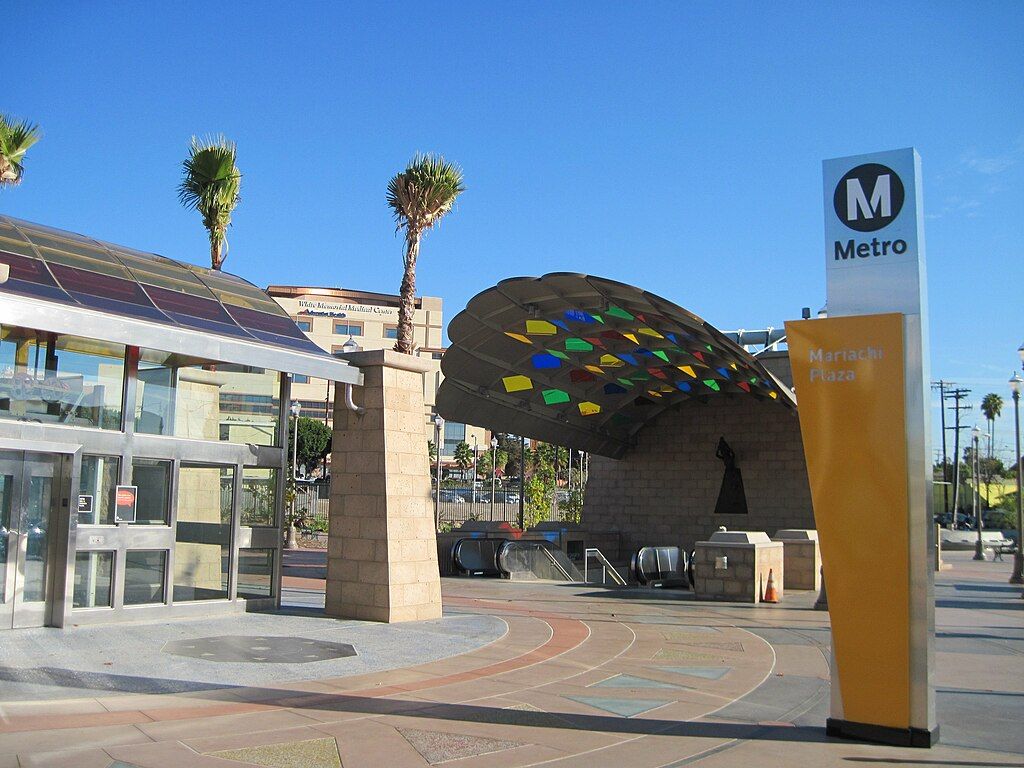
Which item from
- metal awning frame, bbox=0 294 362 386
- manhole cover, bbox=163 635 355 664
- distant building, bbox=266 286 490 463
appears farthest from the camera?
distant building, bbox=266 286 490 463

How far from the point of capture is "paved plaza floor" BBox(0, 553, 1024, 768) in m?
6.45

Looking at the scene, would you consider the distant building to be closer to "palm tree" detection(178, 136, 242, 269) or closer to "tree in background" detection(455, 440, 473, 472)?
"tree in background" detection(455, 440, 473, 472)

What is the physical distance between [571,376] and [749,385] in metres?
5.44

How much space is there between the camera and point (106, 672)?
8602 millimetres

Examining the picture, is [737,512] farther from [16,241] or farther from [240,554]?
[16,241]

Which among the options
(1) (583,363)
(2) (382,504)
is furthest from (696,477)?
(2) (382,504)

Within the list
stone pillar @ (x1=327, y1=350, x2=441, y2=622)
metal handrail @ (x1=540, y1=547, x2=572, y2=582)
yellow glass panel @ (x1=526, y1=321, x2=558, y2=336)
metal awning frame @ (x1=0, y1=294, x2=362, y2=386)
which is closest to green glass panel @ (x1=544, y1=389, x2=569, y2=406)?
yellow glass panel @ (x1=526, y1=321, x2=558, y2=336)

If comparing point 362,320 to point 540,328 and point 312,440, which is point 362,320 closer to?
point 312,440

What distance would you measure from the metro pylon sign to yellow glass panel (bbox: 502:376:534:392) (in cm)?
1737

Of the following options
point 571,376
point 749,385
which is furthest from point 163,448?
point 749,385

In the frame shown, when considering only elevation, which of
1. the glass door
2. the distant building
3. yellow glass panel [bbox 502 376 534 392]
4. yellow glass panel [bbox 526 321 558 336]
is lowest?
the glass door

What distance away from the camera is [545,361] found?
82.0 feet

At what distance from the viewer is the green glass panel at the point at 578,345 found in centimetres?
2367

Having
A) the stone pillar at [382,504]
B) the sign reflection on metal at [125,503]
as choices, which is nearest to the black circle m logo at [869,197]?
the stone pillar at [382,504]
